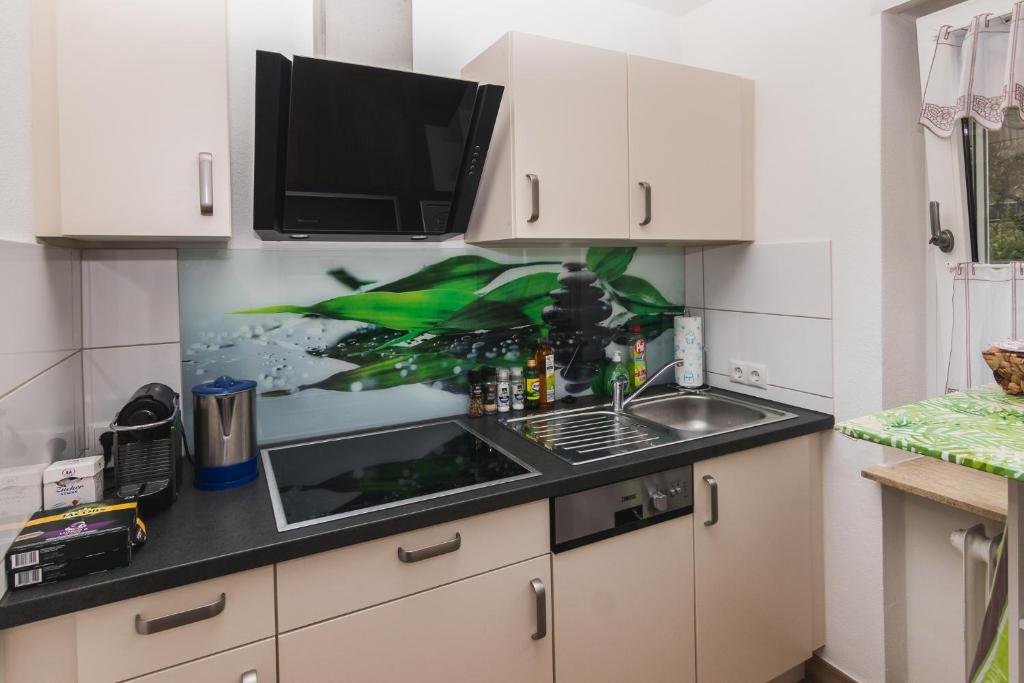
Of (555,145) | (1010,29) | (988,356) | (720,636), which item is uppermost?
(1010,29)

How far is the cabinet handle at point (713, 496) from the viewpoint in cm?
162

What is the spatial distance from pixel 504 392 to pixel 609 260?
685 mm

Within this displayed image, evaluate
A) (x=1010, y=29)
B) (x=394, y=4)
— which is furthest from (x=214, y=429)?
(x=1010, y=29)

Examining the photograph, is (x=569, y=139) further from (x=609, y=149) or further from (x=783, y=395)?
(x=783, y=395)

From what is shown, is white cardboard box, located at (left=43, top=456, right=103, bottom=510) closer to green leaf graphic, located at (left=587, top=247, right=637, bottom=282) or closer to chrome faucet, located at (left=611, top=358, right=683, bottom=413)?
chrome faucet, located at (left=611, top=358, right=683, bottom=413)

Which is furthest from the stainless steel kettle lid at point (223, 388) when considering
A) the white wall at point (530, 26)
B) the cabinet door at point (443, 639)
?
the white wall at point (530, 26)

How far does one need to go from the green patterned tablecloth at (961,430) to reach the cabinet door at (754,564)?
0.62 m

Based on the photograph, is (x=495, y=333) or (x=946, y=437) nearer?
(x=946, y=437)

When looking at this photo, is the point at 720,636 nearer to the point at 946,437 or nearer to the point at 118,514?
the point at 946,437

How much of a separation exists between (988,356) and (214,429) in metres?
1.77

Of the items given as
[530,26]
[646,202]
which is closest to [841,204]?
[646,202]

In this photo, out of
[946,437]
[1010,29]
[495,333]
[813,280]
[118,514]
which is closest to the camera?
[946,437]

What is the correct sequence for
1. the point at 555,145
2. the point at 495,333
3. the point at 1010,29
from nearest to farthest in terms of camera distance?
the point at 1010,29
the point at 555,145
the point at 495,333

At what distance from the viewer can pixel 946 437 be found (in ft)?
3.05
